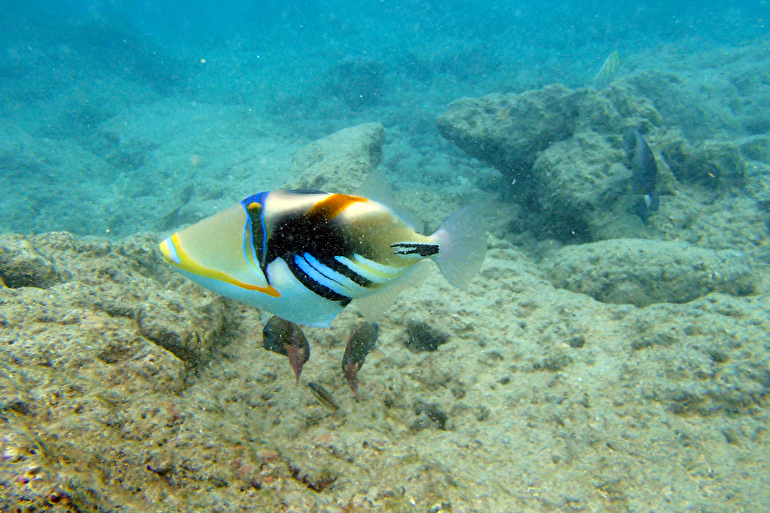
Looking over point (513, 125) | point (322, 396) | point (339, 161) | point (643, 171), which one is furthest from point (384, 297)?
point (513, 125)

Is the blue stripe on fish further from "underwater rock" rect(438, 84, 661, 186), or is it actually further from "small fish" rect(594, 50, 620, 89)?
"small fish" rect(594, 50, 620, 89)

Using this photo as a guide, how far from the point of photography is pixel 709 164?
18.5ft

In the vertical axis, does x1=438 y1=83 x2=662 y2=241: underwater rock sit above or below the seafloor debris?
above

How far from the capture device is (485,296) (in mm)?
3406

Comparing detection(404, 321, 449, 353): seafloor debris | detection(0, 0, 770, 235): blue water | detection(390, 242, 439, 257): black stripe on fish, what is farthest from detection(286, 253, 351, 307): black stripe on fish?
detection(0, 0, 770, 235): blue water

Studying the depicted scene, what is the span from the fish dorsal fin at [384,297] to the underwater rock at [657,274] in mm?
3374

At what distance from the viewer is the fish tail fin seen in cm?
117

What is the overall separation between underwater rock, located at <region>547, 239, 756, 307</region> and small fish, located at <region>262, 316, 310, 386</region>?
3297 mm

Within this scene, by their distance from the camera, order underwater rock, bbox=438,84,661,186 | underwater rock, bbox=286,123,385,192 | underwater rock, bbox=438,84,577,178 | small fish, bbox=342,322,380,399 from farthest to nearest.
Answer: underwater rock, bbox=438,84,577,178, underwater rock, bbox=438,84,661,186, underwater rock, bbox=286,123,385,192, small fish, bbox=342,322,380,399

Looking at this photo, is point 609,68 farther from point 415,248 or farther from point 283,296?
point 283,296

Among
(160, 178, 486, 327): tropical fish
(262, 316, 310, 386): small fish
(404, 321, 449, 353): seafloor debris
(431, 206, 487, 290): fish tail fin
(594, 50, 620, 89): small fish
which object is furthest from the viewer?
(594, 50, 620, 89): small fish

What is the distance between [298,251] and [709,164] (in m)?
7.47

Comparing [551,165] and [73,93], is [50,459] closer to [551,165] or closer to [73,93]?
[551,165]

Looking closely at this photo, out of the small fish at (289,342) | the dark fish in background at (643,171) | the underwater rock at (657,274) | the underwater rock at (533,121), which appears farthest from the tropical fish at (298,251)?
the underwater rock at (533,121)
